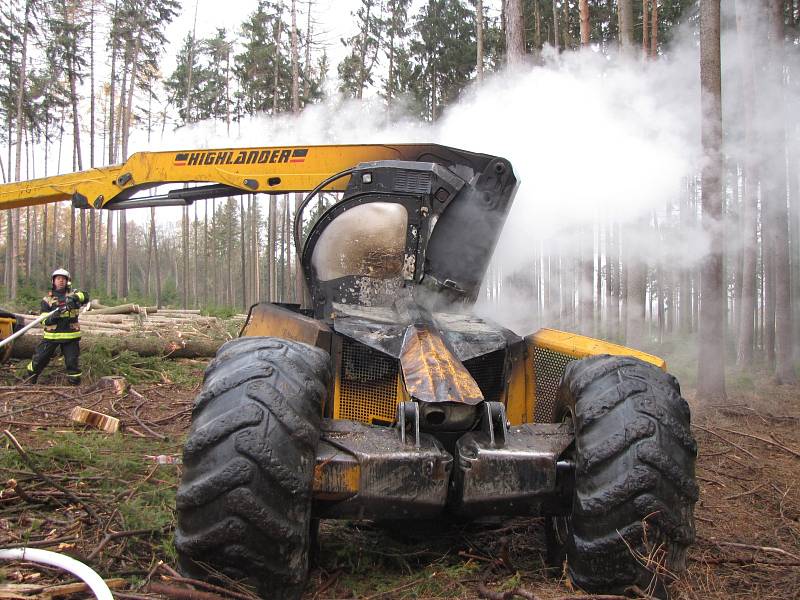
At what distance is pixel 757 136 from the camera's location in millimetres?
17109

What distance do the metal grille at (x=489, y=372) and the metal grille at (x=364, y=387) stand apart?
554mm

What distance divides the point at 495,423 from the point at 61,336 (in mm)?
8125

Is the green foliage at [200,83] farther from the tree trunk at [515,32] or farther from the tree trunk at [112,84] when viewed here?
the tree trunk at [515,32]

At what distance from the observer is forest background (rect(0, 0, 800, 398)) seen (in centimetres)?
1090

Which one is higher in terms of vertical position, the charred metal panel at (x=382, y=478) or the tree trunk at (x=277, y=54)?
the tree trunk at (x=277, y=54)

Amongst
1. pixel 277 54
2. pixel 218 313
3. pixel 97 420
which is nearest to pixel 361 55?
pixel 277 54

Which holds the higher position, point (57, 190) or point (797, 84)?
point (797, 84)

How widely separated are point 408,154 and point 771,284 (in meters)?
19.3

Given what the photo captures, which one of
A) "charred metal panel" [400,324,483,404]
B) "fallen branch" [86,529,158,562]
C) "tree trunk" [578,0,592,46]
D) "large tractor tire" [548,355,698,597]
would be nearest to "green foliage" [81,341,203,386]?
"fallen branch" [86,529,158,562]

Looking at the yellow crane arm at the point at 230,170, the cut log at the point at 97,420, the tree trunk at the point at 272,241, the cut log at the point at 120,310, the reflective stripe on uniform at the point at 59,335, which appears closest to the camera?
the yellow crane arm at the point at 230,170

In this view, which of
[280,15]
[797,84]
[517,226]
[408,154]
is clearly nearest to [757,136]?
[797,84]

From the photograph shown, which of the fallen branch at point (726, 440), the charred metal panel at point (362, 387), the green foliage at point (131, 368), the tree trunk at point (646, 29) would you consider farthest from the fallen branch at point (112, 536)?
the tree trunk at point (646, 29)

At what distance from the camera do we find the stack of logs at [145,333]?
10945 mm

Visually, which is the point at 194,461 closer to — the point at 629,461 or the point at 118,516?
the point at 118,516
